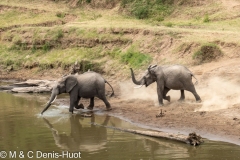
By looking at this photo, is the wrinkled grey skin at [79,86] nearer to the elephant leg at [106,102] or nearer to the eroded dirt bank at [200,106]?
the elephant leg at [106,102]

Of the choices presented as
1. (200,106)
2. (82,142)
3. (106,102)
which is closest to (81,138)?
(82,142)

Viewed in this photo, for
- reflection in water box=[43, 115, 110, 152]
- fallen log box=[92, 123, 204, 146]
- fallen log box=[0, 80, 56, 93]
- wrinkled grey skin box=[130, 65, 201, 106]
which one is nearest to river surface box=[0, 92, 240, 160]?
reflection in water box=[43, 115, 110, 152]

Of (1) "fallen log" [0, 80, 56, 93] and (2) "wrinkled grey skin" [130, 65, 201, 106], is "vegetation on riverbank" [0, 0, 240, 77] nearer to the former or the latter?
(1) "fallen log" [0, 80, 56, 93]

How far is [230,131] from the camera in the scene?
1305cm

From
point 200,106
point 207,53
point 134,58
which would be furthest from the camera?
point 134,58

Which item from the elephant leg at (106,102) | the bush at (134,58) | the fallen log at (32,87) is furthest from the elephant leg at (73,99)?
the bush at (134,58)

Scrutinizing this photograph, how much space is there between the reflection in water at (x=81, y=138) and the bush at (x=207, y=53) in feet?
23.9

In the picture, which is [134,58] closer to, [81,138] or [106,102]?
[106,102]

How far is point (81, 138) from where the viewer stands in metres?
13.9

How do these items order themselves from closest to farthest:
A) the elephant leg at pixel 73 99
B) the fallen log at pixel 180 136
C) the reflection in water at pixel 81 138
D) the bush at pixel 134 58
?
1. the fallen log at pixel 180 136
2. the reflection in water at pixel 81 138
3. the elephant leg at pixel 73 99
4. the bush at pixel 134 58

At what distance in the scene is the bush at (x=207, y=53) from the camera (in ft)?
70.5

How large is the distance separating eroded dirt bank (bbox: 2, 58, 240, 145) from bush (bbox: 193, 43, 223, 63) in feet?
1.89

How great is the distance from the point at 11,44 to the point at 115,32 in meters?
8.34

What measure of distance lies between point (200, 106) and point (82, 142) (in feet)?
15.1
